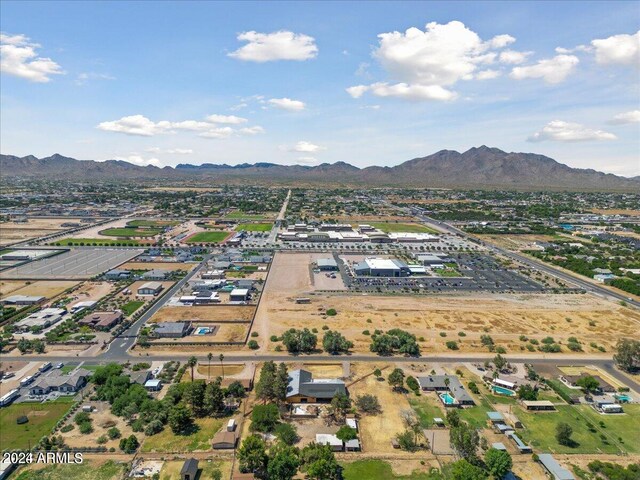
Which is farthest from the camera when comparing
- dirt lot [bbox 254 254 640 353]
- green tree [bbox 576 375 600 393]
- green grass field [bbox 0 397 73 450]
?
dirt lot [bbox 254 254 640 353]

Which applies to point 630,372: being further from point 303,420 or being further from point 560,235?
point 560,235

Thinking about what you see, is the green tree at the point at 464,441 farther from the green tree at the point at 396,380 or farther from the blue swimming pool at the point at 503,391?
the blue swimming pool at the point at 503,391

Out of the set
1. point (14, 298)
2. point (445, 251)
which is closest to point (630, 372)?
point (445, 251)

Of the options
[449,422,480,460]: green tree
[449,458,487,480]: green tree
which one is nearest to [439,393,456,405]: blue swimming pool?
[449,422,480,460]: green tree

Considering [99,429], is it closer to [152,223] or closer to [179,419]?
[179,419]

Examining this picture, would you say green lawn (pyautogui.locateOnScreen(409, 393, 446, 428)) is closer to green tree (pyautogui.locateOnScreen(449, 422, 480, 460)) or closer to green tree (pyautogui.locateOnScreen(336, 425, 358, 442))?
green tree (pyautogui.locateOnScreen(449, 422, 480, 460))

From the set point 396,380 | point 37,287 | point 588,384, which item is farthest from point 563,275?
point 37,287
